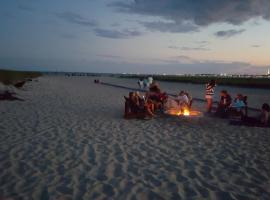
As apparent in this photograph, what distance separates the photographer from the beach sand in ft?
18.2

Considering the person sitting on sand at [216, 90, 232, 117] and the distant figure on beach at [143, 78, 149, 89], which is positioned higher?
the person sitting on sand at [216, 90, 232, 117]

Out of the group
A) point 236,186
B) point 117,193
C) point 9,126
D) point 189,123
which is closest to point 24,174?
point 117,193

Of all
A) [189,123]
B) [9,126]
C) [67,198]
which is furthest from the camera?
[189,123]

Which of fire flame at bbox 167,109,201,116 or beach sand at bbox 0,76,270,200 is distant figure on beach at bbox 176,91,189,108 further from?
beach sand at bbox 0,76,270,200

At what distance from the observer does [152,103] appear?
47.1 feet

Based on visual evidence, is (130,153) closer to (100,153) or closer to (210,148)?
(100,153)

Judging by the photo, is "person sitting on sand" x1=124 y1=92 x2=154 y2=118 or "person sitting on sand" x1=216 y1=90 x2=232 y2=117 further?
"person sitting on sand" x1=216 y1=90 x2=232 y2=117

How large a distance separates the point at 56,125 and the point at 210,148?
18.1 ft

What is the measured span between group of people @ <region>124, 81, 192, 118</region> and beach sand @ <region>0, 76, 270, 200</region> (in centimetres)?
141

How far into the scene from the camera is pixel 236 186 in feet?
19.3

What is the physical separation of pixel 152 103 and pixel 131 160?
720 centimetres

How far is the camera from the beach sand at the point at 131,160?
5559mm

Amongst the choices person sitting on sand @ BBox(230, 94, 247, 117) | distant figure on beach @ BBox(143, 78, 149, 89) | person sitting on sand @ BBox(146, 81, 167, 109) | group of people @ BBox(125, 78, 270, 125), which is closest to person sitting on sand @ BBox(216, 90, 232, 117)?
group of people @ BBox(125, 78, 270, 125)

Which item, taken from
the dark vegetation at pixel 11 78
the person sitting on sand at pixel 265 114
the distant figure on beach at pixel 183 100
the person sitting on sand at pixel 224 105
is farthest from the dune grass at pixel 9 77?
the person sitting on sand at pixel 265 114
